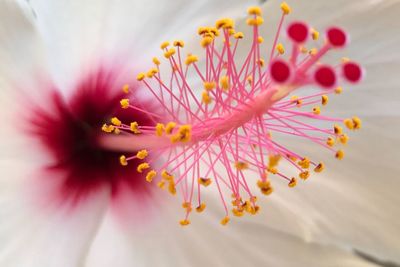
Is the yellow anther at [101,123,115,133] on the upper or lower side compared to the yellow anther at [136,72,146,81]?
lower

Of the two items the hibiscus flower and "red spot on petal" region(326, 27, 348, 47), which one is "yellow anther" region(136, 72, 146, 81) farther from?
"red spot on petal" region(326, 27, 348, 47)

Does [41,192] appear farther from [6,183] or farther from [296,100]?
[296,100]

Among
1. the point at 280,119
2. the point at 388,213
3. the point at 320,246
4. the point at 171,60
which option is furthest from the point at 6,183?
the point at 388,213

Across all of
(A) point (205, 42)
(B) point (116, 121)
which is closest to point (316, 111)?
(A) point (205, 42)

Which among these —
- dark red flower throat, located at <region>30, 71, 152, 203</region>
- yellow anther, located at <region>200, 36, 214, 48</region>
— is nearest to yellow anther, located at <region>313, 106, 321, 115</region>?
yellow anther, located at <region>200, 36, 214, 48</region>

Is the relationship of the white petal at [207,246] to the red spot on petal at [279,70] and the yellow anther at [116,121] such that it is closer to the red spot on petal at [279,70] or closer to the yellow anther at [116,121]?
the yellow anther at [116,121]

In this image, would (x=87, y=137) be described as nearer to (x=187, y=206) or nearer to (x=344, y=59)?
(x=187, y=206)
